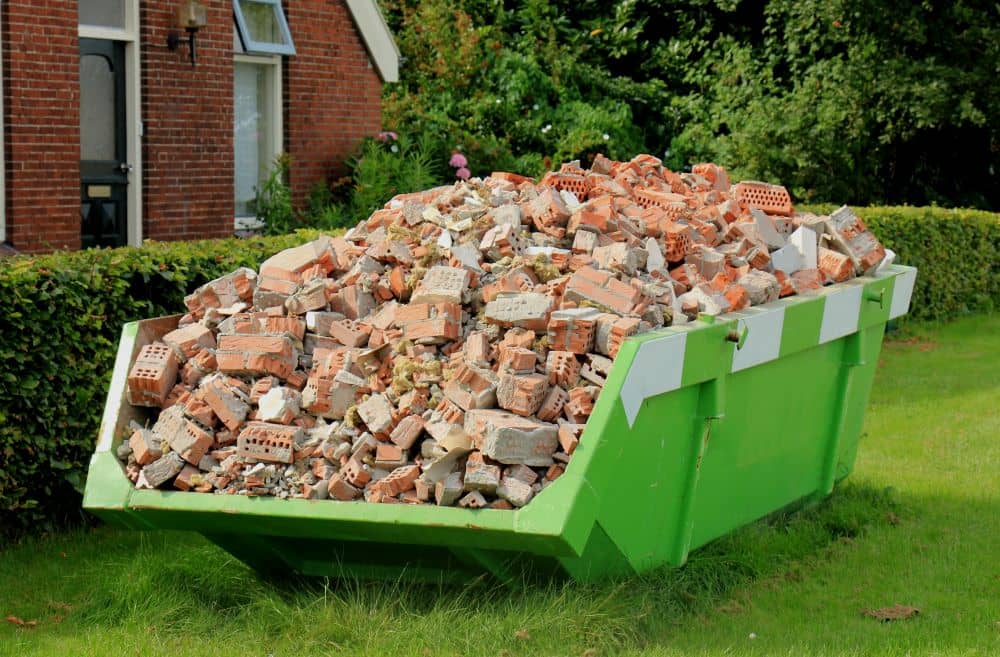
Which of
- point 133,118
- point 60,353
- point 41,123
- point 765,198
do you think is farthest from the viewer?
point 133,118

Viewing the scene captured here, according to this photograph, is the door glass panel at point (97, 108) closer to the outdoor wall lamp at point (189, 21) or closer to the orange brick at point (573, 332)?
the outdoor wall lamp at point (189, 21)

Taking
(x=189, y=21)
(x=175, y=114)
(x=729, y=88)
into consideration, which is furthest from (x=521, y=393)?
(x=729, y=88)

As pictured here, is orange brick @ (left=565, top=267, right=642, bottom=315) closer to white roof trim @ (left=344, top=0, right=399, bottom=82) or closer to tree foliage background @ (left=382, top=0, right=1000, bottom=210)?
white roof trim @ (left=344, top=0, right=399, bottom=82)

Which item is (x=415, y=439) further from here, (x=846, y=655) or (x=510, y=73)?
(x=510, y=73)

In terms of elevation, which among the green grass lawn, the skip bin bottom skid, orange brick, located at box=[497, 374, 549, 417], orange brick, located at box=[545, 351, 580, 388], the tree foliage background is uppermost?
the tree foliage background

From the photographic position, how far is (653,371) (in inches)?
186

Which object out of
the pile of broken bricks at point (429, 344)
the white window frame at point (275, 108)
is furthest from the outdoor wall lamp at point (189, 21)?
the pile of broken bricks at point (429, 344)

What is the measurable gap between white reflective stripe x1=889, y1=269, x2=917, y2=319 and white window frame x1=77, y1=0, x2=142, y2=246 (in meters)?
7.36

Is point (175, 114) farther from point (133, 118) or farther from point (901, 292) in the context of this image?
point (901, 292)

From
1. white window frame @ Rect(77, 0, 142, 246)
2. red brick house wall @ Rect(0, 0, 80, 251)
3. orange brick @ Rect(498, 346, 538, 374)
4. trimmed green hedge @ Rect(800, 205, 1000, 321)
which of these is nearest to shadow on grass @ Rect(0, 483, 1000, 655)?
orange brick @ Rect(498, 346, 538, 374)

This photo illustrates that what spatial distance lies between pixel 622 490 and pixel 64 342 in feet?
10.1

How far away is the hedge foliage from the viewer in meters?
6.26

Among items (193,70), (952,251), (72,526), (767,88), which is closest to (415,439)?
(72,526)

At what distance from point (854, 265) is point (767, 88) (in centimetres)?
1397
